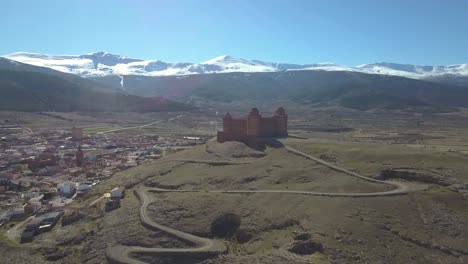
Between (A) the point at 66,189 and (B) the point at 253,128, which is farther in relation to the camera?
(B) the point at 253,128

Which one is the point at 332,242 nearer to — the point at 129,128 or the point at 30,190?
the point at 30,190

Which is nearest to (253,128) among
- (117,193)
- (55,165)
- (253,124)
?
(253,124)

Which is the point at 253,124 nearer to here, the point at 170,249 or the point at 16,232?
the point at 16,232

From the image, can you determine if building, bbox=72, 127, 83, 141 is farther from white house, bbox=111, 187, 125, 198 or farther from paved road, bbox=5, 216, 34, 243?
paved road, bbox=5, 216, 34, 243

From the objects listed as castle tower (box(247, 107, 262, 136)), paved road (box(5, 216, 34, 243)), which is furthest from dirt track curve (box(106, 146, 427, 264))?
castle tower (box(247, 107, 262, 136))

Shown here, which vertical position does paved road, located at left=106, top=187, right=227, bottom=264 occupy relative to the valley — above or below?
below

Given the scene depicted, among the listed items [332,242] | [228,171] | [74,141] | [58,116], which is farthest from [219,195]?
[58,116]
